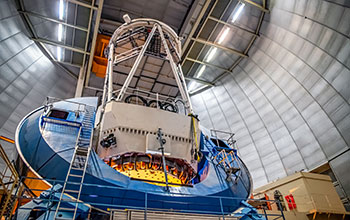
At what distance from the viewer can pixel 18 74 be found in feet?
60.0

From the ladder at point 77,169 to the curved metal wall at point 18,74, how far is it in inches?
367

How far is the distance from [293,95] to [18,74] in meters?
19.6

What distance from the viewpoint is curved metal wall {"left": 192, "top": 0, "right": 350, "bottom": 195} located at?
48.0ft

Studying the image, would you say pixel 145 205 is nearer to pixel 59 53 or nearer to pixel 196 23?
pixel 196 23

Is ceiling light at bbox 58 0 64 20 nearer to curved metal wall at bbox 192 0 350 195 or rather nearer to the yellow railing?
the yellow railing

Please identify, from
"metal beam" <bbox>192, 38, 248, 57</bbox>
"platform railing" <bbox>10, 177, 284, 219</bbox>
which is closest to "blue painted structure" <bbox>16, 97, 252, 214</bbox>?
"platform railing" <bbox>10, 177, 284, 219</bbox>

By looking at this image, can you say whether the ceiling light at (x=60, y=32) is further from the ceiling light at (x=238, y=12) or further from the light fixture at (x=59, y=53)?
the ceiling light at (x=238, y=12)

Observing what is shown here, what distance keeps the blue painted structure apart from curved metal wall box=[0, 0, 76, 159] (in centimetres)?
899

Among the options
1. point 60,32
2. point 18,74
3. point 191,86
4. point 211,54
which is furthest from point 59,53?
point 211,54

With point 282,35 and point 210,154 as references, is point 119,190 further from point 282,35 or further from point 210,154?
point 282,35

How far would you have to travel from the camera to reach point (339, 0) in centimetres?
1373

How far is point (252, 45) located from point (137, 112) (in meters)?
15.5

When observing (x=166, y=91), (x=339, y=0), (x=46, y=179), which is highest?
(x=166, y=91)

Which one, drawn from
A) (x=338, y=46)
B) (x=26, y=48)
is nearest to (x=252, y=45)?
(x=338, y=46)
